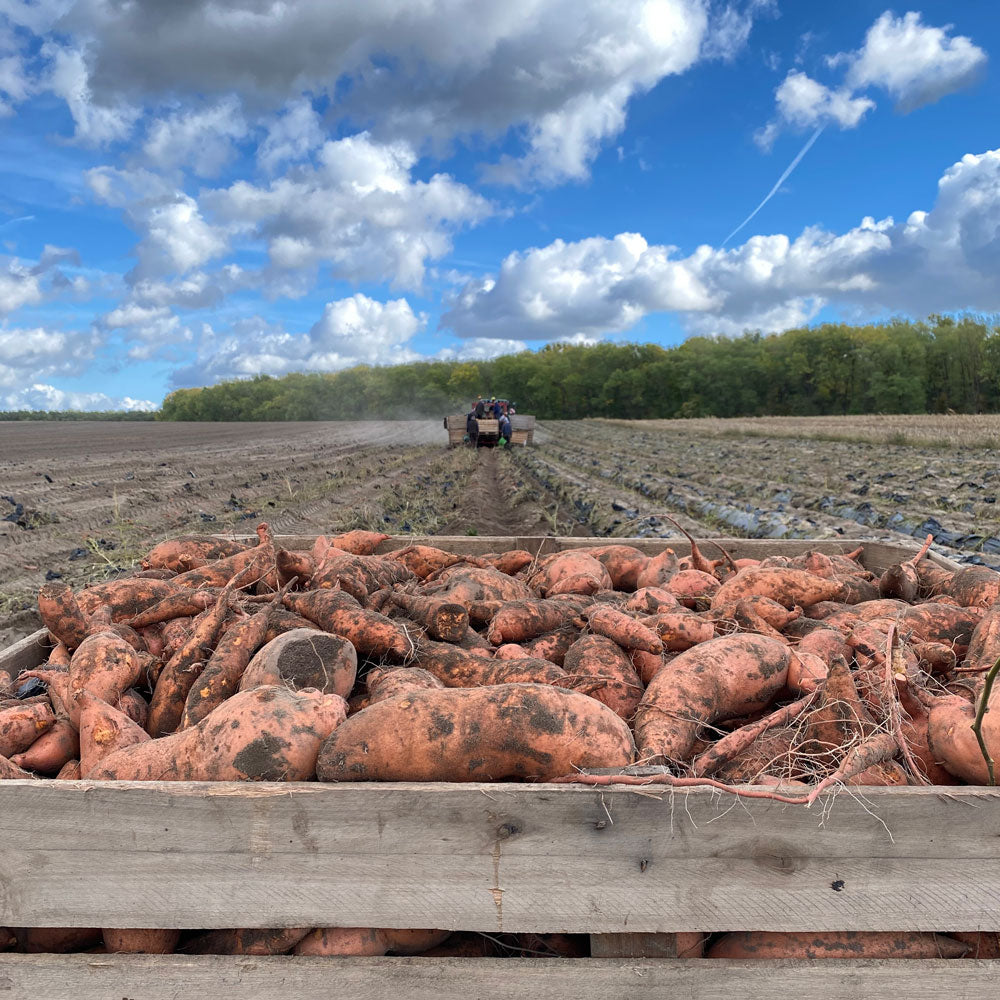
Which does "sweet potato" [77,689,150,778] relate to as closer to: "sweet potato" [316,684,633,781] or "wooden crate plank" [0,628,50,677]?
"sweet potato" [316,684,633,781]

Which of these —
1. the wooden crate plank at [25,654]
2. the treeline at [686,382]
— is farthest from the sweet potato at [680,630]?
the treeline at [686,382]

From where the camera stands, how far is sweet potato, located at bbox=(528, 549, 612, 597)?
12.7 feet

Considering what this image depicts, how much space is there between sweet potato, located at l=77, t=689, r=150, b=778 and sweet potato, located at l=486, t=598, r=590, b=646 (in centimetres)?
146

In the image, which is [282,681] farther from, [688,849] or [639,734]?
[688,849]

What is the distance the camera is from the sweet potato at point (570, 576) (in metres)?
3.88

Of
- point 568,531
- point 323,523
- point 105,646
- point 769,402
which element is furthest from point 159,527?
point 769,402

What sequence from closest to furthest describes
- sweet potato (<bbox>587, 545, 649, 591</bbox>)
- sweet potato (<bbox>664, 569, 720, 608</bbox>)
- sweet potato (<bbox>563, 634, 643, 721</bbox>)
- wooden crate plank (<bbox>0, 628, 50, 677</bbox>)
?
sweet potato (<bbox>563, 634, 643, 721</bbox>) < wooden crate plank (<bbox>0, 628, 50, 677</bbox>) < sweet potato (<bbox>664, 569, 720, 608</bbox>) < sweet potato (<bbox>587, 545, 649, 591</bbox>)

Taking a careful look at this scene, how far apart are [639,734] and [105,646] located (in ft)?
7.01

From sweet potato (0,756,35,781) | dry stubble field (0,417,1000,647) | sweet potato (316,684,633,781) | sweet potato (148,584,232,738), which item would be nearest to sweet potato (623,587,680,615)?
sweet potato (316,684,633,781)

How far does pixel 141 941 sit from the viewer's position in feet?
6.34

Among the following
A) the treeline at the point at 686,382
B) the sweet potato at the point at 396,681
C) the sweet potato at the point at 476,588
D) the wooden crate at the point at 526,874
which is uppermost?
the treeline at the point at 686,382

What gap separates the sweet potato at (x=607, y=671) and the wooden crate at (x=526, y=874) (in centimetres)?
75

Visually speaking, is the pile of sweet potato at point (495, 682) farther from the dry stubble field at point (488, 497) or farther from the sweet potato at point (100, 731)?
the dry stubble field at point (488, 497)

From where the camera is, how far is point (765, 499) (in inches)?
538
